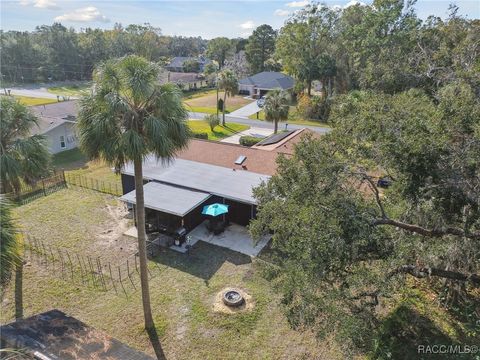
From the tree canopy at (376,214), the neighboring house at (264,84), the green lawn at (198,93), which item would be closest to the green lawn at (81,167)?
the tree canopy at (376,214)

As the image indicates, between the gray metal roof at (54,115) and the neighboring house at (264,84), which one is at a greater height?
the neighboring house at (264,84)

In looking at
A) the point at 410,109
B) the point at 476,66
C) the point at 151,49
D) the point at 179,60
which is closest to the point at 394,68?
the point at 476,66

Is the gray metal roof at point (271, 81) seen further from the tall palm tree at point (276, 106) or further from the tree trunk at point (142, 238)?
the tree trunk at point (142, 238)

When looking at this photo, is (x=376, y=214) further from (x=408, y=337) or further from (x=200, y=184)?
(x=200, y=184)

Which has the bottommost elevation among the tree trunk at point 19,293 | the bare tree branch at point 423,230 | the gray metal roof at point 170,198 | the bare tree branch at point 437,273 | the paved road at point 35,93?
the tree trunk at point 19,293

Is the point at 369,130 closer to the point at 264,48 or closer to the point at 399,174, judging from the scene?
the point at 399,174

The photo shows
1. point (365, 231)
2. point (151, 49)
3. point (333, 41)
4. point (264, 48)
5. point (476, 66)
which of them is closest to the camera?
point (365, 231)
